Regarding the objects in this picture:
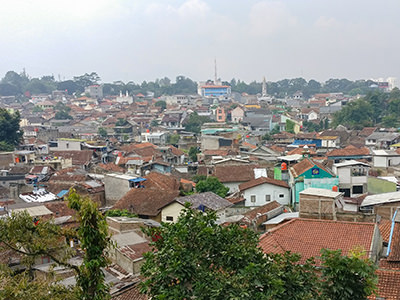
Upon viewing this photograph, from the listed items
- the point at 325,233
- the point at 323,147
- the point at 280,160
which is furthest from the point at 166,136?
the point at 325,233

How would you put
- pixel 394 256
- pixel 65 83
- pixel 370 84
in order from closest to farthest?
pixel 394 256 → pixel 65 83 → pixel 370 84

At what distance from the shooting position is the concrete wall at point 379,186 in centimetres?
1930

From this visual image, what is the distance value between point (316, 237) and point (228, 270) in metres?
4.75

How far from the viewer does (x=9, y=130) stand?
34.8 meters

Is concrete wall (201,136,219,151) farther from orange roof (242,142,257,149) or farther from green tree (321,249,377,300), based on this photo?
green tree (321,249,377,300)

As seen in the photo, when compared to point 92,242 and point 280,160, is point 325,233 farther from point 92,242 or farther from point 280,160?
point 280,160

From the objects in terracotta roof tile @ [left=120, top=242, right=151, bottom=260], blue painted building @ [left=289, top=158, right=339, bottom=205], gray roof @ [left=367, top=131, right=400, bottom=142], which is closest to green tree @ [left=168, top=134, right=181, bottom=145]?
gray roof @ [left=367, top=131, right=400, bottom=142]

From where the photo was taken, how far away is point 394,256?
992 cm

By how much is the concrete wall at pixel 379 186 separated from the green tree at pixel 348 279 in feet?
46.9

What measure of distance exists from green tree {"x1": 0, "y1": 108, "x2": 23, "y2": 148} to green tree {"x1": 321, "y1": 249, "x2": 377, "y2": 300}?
3251cm

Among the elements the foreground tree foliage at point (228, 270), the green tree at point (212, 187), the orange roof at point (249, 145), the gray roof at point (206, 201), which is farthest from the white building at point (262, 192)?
the orange roof at point (249, 145)

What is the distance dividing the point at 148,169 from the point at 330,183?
12750mm

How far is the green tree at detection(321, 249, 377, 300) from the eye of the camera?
6211 mm

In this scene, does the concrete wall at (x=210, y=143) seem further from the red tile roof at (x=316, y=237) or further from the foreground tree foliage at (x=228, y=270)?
the foreground tree foliage at (x=228, y=270)
